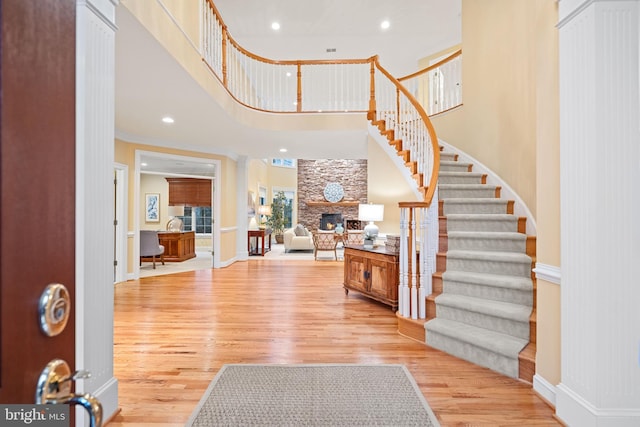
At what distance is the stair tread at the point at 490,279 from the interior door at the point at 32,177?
2.88 meters

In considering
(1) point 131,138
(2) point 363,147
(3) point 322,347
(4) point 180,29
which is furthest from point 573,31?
(1) point 131,138

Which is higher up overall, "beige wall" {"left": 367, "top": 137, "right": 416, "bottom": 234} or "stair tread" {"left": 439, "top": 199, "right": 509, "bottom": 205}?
"beige wall" {"left": 367, "top": 137, "right": 416, "bottom": 234}

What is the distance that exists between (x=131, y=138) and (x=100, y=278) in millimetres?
4738

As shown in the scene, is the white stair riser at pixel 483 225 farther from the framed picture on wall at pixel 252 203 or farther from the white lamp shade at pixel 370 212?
the framed picture on wall at pixel 252 203

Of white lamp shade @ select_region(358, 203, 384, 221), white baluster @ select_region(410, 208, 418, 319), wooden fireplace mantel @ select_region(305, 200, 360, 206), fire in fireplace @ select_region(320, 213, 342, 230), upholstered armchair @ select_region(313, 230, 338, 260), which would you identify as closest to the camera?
white baluster @ select_region(410, 208, 418, 319)

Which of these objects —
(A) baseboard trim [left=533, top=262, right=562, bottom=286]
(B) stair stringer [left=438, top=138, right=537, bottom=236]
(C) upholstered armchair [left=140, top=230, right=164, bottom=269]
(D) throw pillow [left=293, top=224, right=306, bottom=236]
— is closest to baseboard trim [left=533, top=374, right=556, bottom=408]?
(A) baseboard trim [left=533, top=262, right=562, bottom=286]

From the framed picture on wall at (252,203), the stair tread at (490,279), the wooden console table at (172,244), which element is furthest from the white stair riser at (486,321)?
the framed picture on wall at (252,203)

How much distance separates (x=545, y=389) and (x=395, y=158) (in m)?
3.53

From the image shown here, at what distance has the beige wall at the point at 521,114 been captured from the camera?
6.39 ft

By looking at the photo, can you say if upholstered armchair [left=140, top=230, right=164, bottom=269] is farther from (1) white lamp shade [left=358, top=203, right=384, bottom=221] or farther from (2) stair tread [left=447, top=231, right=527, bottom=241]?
(2) stair tread [left=447, top=231, right=527, bottom=241]

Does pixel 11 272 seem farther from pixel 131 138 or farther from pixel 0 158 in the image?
pixel 131 138

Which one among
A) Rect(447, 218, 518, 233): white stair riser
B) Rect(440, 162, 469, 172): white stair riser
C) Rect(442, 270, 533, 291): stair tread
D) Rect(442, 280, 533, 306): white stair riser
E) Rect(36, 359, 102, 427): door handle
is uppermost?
Rect(440, 162, 469, 172): white stair riser

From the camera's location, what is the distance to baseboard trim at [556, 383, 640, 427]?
1.60 m

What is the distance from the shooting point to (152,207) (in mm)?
10852
